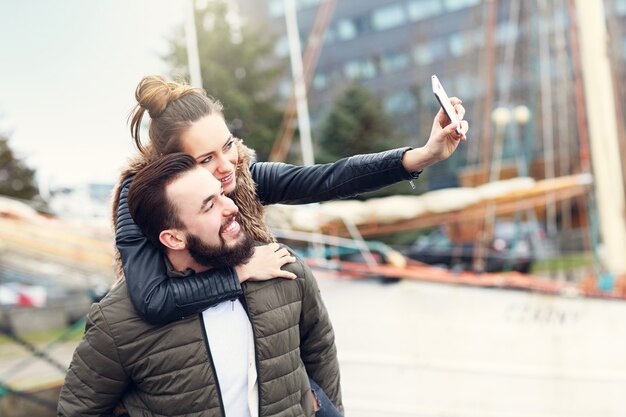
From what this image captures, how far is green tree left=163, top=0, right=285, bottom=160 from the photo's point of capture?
1027 centimetres

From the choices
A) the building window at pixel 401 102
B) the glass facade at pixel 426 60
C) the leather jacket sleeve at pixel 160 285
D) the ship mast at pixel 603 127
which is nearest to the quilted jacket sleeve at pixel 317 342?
the leather jacket sleeve at pixel 160 285

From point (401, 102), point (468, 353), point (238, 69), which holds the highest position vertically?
point (238, 69)

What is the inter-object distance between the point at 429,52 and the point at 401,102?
2003mm

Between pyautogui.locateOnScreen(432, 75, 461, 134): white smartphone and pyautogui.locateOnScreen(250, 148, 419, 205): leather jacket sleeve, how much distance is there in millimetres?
133

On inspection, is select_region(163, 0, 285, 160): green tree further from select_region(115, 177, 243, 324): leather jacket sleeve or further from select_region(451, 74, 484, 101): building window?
select_region(115, 177, 243, 324): leather jacket sleeve

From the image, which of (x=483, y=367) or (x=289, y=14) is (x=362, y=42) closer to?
(x=289, y=14)

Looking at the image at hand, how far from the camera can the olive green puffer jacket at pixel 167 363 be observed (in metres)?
1.04

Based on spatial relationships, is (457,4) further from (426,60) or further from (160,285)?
(160,285)

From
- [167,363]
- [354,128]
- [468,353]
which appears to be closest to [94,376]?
[167,363]

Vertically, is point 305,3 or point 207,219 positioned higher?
point 305,3

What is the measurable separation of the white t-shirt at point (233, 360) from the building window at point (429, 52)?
17211mm

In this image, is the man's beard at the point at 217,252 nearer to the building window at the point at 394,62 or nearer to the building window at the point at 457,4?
the building window at the point at 394,62

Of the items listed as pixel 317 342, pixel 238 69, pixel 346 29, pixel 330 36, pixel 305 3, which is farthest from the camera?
pixel 330 36

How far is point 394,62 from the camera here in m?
17.9
